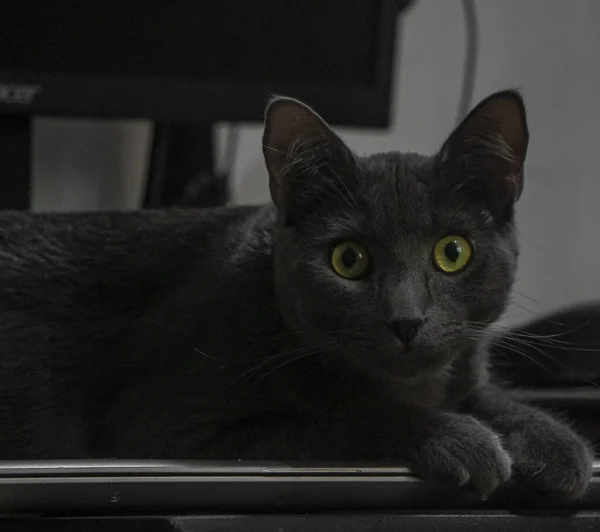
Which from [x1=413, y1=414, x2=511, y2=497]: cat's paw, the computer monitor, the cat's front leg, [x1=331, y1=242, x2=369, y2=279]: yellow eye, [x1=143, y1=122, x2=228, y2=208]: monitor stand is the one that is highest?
the computer monitor

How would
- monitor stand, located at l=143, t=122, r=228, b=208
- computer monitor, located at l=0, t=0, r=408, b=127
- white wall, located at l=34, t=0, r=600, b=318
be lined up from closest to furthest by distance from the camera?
computer monitor, located at l=0, t=0, r=408, b=127, monitor stand, located at l=143, t=122, r=228, b=208, white wall, located at l=34, t=0, r=600, b=318

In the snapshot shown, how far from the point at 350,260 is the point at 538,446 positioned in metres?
0.28

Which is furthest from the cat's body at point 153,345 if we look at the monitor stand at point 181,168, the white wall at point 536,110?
the white wall at point 536,110

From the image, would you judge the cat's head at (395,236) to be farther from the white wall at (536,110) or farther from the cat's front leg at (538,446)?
the white wall at (536,110)

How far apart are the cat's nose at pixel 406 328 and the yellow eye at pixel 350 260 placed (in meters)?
0.09

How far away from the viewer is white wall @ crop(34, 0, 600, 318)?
75.4 inches

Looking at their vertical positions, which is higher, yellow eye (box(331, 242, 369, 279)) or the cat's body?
yellow eye (box(331, 242, 369, 279))

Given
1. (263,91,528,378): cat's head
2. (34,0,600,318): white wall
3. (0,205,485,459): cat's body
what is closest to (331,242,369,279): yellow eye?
(263,91,528,378): cat's head

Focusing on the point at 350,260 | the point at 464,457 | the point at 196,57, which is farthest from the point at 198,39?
the point at 464,457

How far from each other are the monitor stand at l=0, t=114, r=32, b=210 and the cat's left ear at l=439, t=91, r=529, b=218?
2.86 feet

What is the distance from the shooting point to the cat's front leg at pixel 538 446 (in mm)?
690

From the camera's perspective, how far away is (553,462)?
0.73m

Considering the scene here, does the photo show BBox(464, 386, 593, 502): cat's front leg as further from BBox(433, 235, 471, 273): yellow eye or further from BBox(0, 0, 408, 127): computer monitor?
BBox(0, 0, 408, 127): computer monitor

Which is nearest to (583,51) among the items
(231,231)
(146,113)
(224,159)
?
(224,159)
